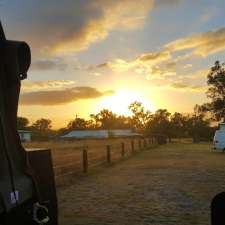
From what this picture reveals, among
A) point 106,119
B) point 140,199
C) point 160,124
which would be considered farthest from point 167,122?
point 140,199

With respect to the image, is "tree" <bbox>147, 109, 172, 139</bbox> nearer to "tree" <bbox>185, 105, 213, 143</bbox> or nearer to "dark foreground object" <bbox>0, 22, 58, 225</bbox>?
"tree" <bbox>185, 105, 213, 143</bbox>

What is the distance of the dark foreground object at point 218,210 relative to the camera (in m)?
3.11

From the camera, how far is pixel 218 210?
3137mm

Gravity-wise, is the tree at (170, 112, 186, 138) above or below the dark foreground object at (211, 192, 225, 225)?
above

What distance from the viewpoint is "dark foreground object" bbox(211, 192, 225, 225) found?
3.11 m

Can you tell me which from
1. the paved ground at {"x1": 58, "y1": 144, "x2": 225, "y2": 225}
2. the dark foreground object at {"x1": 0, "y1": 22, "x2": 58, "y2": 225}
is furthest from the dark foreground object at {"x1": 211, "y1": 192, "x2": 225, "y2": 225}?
the paved ground at {"x1": 58, "y1": 144, "x2": 225, "y2": 225}

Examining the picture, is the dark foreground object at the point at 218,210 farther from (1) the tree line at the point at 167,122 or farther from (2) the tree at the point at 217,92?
(2) the tree at the point at 217,92

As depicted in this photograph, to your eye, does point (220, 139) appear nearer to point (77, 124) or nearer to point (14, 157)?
point (14, 157)

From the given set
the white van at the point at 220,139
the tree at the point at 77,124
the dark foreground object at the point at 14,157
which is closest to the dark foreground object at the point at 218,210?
the dark foreground object at the point at 14,157

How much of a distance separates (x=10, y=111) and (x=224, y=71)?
93.0 meters

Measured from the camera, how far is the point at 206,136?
10450 cm

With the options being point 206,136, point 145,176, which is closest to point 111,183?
point 145,176

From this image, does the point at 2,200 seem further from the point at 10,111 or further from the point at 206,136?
the point at 206,136

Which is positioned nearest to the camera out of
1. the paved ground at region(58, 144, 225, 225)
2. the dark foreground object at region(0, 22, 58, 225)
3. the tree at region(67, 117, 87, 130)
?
the dark foreground object at region(0, 22, 58, 225)
